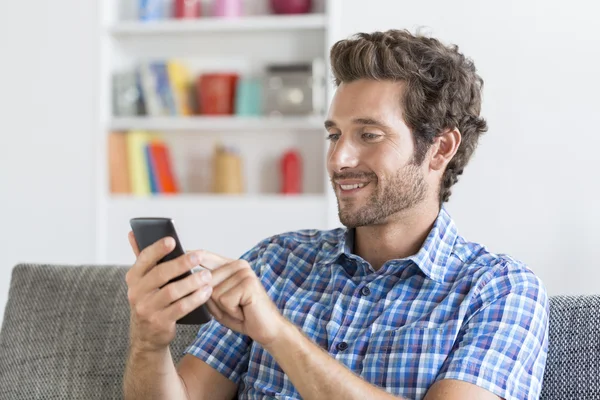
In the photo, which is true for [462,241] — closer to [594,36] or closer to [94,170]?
[594,36]

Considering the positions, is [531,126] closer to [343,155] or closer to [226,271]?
[343,155]

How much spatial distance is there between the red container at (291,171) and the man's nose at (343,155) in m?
2.11

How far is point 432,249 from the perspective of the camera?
5.04 ft

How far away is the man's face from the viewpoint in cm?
160

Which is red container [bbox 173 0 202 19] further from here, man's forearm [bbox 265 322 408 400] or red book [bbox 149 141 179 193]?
man's forearm [bbox 265 322 408 400]

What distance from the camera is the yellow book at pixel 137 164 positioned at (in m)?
3.80

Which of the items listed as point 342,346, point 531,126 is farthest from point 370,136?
point 531,126

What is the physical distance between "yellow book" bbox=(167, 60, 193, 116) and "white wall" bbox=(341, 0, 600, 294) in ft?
3.70

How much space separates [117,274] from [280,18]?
2.17 meters

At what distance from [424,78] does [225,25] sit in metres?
2.20

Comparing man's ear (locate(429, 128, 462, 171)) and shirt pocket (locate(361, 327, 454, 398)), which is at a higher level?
man's ear (locate(429, 128, 462, 171))

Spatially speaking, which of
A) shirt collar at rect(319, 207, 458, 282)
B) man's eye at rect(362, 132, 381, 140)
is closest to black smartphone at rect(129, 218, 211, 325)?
shirt collar at rect(319, 207, 458, 282)

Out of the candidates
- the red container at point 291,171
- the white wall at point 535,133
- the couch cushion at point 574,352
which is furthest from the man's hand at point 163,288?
the red container at point 291,171

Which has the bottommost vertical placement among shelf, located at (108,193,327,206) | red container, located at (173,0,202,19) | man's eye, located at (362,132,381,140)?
shelf, located at (108,193,327,206)
